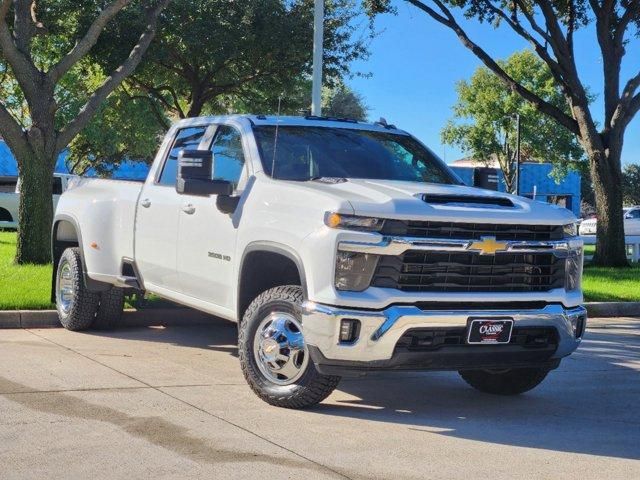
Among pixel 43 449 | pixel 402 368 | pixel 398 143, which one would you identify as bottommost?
pixel 43 449

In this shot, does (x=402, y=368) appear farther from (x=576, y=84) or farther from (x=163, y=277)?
(x=576, y=84)

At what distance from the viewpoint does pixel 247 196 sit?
6.96m

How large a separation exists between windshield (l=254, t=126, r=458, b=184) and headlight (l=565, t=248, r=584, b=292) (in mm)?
1406

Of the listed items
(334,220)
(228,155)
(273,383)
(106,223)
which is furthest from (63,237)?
(334,220)

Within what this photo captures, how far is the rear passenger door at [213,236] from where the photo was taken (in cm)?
710

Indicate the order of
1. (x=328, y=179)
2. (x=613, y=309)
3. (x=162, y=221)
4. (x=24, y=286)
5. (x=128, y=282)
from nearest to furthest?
(x=328, y=179)
(x=162, y=221)
(x=128, y=282)
(x=24, y=286)
(x=613, y=309)

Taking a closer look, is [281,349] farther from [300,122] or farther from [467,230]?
[300,122]

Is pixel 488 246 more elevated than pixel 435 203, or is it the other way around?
pixel 435 203

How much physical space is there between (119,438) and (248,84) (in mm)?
23634

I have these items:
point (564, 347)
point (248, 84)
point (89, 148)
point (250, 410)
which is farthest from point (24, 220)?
point (89, 148)

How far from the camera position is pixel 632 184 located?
329 feet

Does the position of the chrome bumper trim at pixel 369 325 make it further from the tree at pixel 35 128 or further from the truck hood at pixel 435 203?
the tree at pixel 35 128

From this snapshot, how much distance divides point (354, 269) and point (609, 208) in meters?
16.1

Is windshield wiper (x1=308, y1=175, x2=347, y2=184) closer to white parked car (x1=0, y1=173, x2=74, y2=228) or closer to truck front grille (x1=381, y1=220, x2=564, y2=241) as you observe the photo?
→ truck front grille (x1=381, y1=220, x2=564, y2=241)
